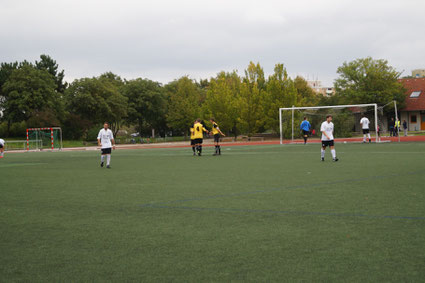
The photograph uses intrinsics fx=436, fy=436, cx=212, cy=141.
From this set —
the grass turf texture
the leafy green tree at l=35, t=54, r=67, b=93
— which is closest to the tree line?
the leafy green tree at l=35, t=54, r=67, b=93

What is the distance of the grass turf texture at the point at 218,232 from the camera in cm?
423

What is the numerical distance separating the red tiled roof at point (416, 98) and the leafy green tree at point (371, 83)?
1630 millimetres

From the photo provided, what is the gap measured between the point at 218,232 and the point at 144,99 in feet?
217

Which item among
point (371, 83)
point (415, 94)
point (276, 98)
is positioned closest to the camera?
point (276, 98)

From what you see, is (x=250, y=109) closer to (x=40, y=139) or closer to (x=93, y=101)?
(x=40, y=139)

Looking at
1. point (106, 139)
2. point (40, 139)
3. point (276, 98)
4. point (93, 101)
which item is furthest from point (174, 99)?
point (106, 139)

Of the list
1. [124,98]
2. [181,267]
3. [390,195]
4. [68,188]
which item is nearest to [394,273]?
[181,267]

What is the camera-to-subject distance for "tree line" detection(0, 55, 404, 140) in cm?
4847

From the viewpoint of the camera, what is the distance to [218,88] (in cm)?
5325

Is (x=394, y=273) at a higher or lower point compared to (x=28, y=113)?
lower

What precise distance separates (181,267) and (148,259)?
18.8 inches

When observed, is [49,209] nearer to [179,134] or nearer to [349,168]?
[349,168]

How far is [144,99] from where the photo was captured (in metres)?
70.4

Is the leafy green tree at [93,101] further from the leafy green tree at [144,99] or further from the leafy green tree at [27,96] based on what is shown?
the leafy green tree at [144,99]
